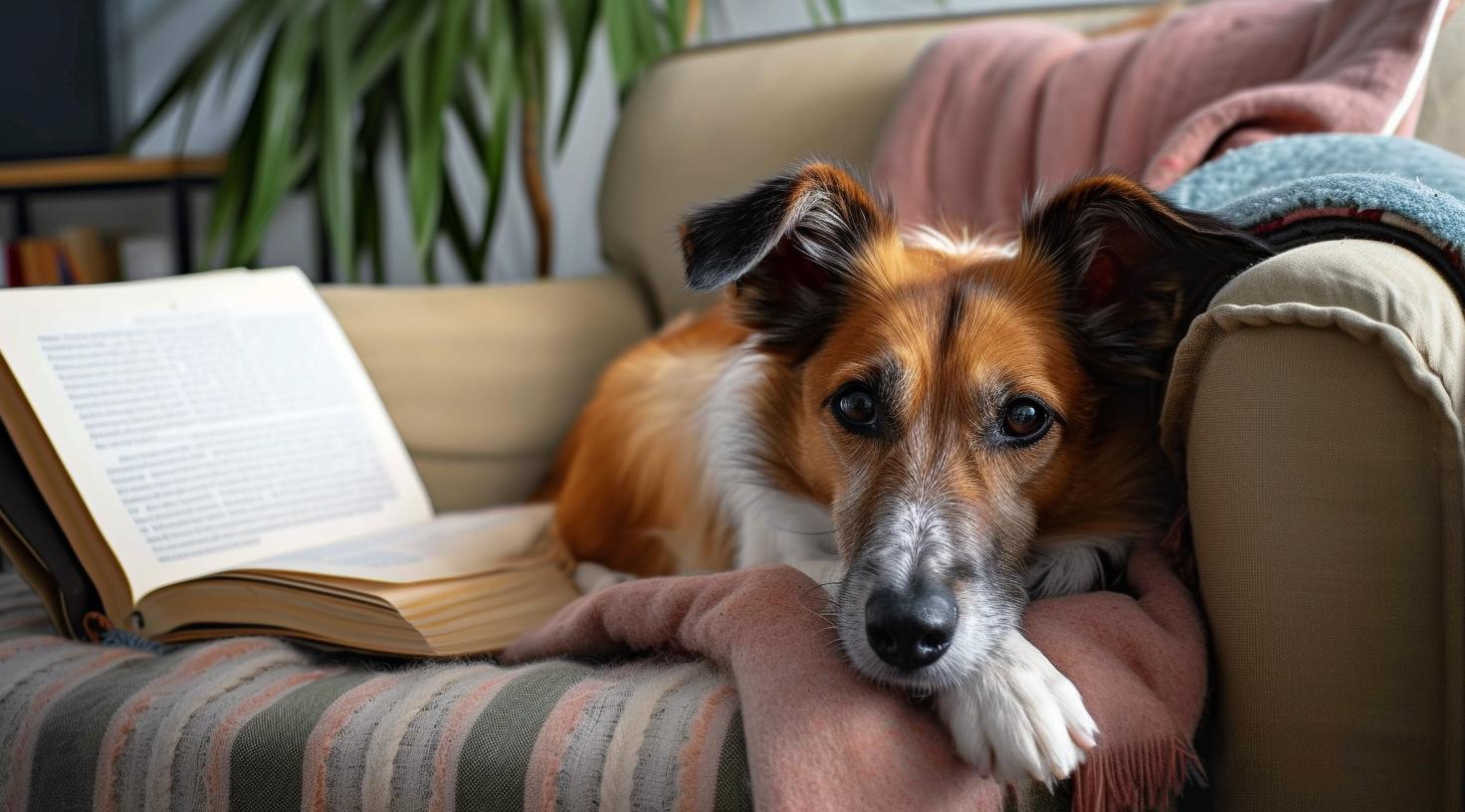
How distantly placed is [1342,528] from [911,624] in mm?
351

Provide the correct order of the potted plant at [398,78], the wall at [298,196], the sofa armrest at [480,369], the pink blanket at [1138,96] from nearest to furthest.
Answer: the pink blanket at [1138,96] → the sofa armrest at [480,369] → the potted plant at [398,78] → the wall at [298,196]

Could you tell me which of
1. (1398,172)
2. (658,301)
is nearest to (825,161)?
(1398,172)

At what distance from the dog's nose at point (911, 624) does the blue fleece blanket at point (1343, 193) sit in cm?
52

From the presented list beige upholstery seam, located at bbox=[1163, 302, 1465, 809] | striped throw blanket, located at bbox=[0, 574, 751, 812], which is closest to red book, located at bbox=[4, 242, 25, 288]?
striped throw blanket, located at bbox=[0, 574, 751, 812]

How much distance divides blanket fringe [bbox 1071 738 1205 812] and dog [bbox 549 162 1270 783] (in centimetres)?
4

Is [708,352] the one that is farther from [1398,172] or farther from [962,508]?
[1398,172]

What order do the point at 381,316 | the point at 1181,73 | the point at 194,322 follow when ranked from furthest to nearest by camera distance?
the point at 381,316 → the point at 1181,73 → the point at 194,322

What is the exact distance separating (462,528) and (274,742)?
0.62 m

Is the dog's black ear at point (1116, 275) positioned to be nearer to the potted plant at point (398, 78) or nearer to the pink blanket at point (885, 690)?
the pink blanket at point (885, 690)

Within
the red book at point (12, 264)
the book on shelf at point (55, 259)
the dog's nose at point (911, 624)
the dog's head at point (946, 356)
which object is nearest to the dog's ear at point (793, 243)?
the dog's head at point (946, 356)

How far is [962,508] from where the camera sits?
41.1 inches

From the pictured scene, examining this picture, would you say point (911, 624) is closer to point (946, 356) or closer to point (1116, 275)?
point (946, 356)

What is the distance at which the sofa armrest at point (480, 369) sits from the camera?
1.86 meters

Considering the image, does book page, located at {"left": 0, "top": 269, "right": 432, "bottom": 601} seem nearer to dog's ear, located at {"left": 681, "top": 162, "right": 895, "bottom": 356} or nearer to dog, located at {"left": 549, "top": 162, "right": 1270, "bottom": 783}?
dog, located at {"left": 549, "top": 162, "right": 1270, "bottom": 783}
